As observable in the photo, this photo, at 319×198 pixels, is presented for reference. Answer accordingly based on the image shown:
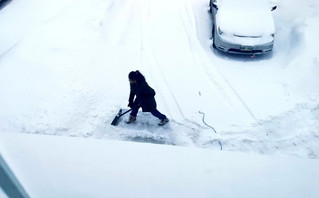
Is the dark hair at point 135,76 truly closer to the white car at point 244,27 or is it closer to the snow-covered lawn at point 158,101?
the snow-covered lawn at point 158,101

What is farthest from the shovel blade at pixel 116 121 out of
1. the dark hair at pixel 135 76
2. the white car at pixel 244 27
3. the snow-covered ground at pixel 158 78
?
the white car at pixel 244 27

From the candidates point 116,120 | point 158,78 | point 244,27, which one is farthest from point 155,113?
point 244,27

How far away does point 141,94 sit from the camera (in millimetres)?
4766

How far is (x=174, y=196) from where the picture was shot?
285 centimetres

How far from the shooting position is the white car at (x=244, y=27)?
23.5 ft

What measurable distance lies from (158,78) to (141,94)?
2045mm

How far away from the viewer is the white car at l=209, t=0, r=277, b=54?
23.5 ft

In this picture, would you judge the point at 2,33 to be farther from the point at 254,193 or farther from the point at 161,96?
the point at 254,193

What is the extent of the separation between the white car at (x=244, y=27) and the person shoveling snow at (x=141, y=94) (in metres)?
3.23

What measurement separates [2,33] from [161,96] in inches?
197

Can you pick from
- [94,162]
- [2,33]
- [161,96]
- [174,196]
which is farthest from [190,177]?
[2,33]

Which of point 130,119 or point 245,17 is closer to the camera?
point 130,119

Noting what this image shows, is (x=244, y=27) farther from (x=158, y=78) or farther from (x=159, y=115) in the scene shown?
(x=159, y=115)

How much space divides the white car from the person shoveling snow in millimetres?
3231
